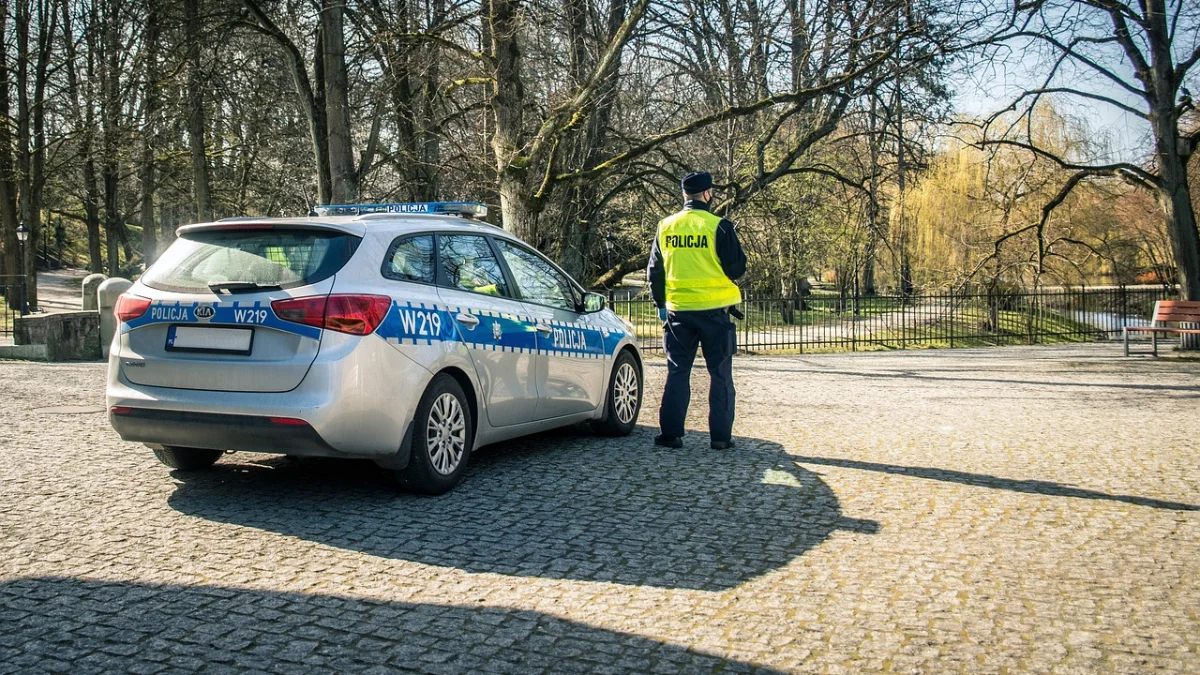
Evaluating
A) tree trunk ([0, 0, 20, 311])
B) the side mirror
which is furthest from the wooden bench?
tree trunk ([0, 0, 20, 311])

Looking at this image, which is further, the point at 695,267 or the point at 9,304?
the point at 9,304

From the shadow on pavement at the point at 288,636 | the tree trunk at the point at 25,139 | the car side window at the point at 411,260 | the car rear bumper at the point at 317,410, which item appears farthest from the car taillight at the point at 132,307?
the tree trunk at the point at 25,139

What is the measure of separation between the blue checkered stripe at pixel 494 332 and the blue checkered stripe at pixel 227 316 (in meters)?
0.46

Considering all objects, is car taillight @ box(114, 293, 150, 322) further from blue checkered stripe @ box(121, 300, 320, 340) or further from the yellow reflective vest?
the yellow reflective vest

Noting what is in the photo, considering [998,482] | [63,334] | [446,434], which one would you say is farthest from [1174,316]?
[63,334]

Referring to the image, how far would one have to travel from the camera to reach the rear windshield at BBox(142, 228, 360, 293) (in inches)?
221

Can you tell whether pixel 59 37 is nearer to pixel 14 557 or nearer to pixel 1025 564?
pixel 14 557

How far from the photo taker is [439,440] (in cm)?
601

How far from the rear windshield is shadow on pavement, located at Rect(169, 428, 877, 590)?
126 centimetres

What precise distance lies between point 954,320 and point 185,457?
20.3m

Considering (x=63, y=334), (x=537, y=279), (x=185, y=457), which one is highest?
(x=537, y=279)

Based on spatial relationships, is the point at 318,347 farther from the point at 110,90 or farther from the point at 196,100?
the point at 110,90

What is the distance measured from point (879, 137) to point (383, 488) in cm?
1375

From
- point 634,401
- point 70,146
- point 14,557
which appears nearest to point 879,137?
point 634,401
